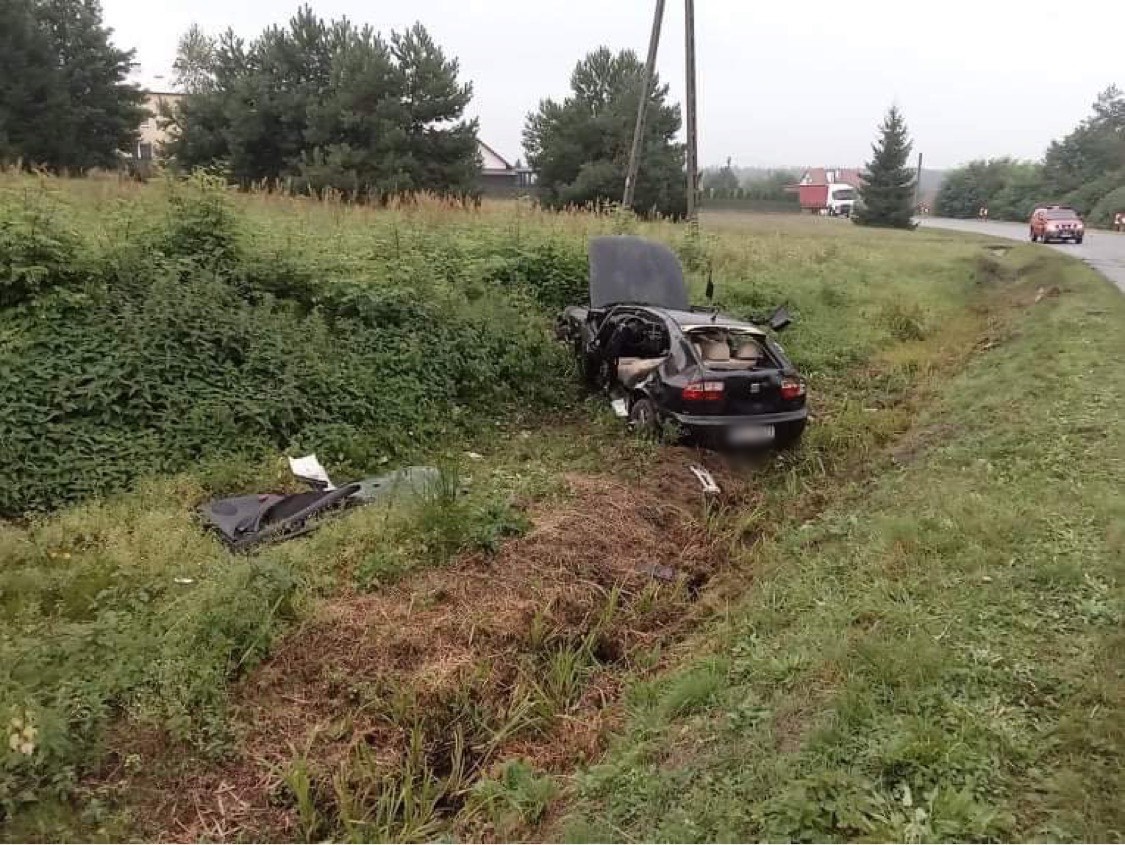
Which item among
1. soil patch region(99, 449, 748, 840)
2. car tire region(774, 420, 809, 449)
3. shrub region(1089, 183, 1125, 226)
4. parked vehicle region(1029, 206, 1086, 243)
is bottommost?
soil patch region(99, 449, 748, 840)

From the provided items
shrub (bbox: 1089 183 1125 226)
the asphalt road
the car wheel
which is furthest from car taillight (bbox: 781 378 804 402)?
shrub (bbox: 1089 183 1125 226)

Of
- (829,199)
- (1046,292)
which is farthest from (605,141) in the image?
(829,199)

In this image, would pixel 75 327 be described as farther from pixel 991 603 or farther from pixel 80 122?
pixel 80 122

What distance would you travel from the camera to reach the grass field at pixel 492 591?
312 centimetres

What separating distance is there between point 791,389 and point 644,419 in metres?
1.44

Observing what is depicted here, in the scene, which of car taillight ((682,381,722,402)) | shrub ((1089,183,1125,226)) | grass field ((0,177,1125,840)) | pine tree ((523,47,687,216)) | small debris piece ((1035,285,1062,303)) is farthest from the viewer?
shrub ((1089,183,1125,226))

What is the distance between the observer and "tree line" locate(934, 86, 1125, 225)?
4984cm

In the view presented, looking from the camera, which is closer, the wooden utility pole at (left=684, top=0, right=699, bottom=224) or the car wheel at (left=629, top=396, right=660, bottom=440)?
the car wheel at (left=629, top=396, right=660, bottom=440)

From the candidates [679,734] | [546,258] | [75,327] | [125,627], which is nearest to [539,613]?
[679,734]

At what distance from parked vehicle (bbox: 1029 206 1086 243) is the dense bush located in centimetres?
2444

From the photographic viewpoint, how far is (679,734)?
11.5 ft

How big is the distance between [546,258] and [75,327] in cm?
701

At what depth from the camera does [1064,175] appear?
2184 inches

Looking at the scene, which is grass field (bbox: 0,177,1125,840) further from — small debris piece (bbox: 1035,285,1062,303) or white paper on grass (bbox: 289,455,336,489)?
small debris piece (bbox: 1035,285,1062,303)
